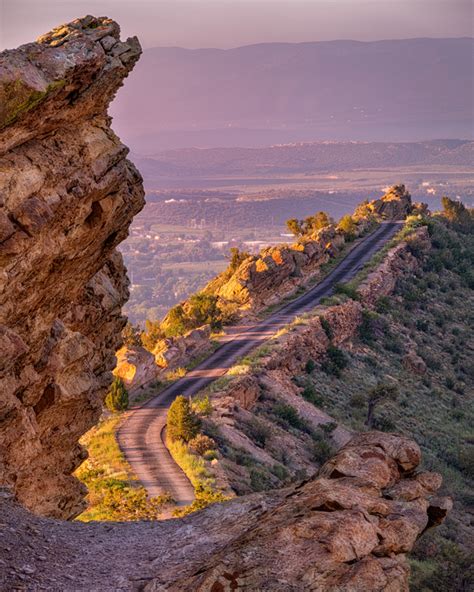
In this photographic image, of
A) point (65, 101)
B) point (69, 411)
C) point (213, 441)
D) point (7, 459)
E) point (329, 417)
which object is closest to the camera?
point (65, 101)

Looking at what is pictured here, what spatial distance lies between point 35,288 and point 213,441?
21821 millimetres

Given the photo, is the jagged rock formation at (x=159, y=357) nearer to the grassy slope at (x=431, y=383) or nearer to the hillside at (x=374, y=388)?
the hillside at (x=374, y=388)

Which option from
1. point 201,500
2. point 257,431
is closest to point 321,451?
point 257,431

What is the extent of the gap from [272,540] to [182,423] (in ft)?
87.2

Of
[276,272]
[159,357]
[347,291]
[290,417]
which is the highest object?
[276,272]

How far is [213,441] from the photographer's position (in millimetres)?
42438

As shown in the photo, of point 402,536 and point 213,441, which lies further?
point 213,441

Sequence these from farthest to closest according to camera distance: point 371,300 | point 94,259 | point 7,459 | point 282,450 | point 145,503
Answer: point 371,300 → point 282,450 → point 145,503 → point 94,259 → point 7,459

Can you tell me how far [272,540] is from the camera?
53.3 ft

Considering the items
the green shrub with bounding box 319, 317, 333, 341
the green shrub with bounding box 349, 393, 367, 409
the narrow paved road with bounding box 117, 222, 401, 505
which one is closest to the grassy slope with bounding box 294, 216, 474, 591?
the green shrub with bounding box 349, 393, 367, 409

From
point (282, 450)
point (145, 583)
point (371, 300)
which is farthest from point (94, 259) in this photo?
point (371, 300)

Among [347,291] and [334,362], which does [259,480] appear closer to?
[334,362]

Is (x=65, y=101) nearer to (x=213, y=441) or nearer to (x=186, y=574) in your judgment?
(x=186, y=574)

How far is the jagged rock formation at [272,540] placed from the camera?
1551 centimetres
